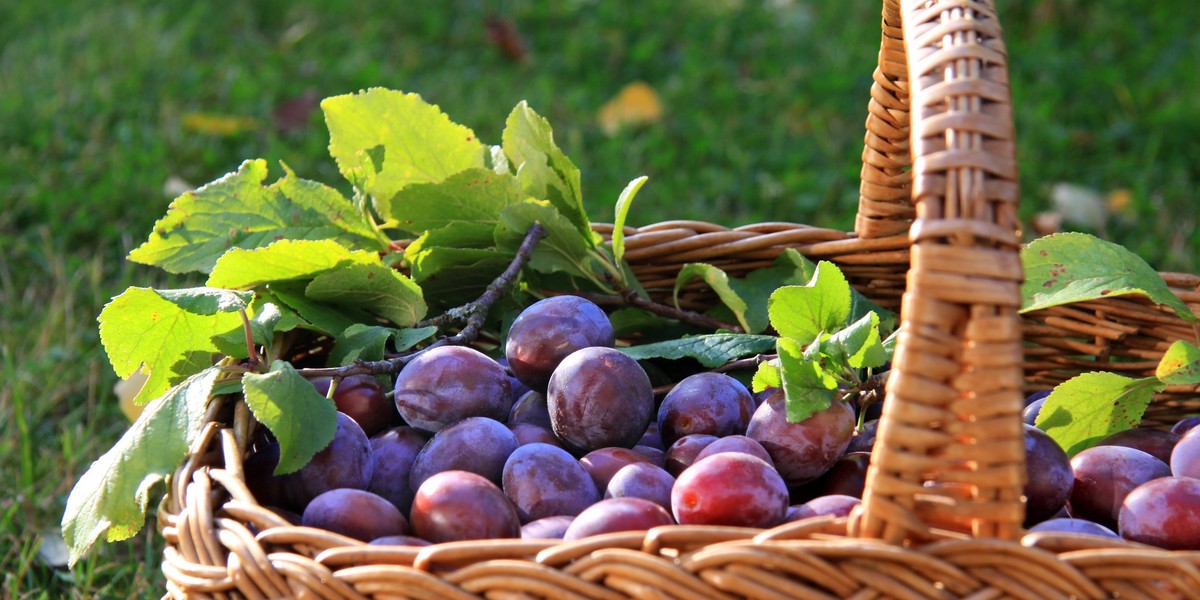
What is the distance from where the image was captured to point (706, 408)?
→ 3.03 ft

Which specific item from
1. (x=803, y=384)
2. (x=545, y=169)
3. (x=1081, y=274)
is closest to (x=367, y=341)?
(x=545, y=169)

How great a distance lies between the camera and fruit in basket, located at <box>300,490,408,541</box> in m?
0.76

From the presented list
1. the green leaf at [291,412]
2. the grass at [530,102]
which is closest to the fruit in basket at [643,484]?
the green leaf at [291,412]

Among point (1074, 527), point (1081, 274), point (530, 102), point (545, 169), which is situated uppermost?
point (530, 102)

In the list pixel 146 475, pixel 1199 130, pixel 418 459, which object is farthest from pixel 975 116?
pixel 1199 130

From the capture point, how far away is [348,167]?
1136 millimetres

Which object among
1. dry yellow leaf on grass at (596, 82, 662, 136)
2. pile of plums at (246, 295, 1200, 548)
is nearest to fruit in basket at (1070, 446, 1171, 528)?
pile of plums at (246, 295, 1200, 548)

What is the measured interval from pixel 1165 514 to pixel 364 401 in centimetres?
63

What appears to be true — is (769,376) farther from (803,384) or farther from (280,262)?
(280,262)

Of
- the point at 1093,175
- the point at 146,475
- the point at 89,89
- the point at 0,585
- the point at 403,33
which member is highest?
the point at 403,33

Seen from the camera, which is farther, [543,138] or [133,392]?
[133,392]

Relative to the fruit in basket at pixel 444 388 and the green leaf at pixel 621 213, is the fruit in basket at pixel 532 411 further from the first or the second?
the green leaf at pixel 621 213

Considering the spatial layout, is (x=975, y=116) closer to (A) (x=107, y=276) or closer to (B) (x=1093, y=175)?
(A) (x=107, y=276)

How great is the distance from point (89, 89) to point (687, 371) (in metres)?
1.59
